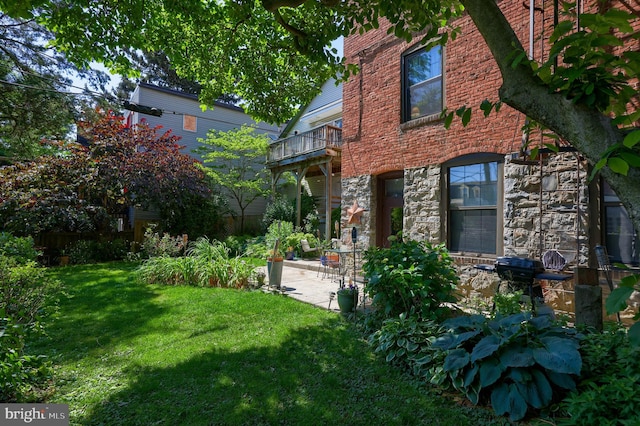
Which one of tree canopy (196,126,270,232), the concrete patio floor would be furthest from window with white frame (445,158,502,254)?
tree canopy (196,126,270,232)

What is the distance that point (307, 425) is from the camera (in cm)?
231

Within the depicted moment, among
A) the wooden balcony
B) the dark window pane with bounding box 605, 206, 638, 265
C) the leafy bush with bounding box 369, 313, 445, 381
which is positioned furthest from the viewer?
the wooden balcony

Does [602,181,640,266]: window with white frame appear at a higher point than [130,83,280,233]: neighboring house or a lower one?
lower

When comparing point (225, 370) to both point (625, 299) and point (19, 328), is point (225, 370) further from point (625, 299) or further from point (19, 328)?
point (625, 299)

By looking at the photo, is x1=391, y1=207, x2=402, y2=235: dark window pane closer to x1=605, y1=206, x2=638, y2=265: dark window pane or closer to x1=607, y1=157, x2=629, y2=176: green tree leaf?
x1=605, y1=206, x2=638, y2=265: dark window pane

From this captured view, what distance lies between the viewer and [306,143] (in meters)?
13.1

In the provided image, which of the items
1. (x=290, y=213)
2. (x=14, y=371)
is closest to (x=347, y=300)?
(x=14, y=371)

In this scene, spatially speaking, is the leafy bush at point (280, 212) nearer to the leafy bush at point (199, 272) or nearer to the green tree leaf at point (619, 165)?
the leafy bush at point (199, 272)

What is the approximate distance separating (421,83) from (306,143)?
6.82 metres

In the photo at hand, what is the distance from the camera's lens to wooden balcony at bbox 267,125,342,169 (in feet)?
39.4

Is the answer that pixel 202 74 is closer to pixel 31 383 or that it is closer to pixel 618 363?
pixel 31 383

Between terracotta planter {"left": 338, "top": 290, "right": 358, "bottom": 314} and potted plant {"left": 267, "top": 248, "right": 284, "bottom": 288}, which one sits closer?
terracotta planter {"left": 338, "top": 290, "right": 358, "bottom": 314}

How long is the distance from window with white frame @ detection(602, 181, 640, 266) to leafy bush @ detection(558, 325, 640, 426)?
260cm

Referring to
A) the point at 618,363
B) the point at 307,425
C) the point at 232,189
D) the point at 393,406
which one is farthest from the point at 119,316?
the point at 232,189
